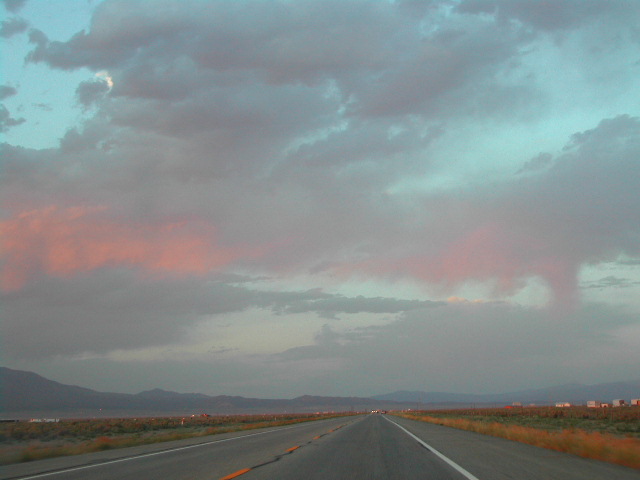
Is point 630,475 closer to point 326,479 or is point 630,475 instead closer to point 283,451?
point 326,479

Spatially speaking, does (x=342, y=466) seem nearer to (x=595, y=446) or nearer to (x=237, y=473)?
(x=237, y=473)

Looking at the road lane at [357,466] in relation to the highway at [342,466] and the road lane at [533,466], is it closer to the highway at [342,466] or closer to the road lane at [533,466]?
the highway at [342,466]

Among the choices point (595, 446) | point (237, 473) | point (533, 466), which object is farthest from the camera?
point (595, 446)

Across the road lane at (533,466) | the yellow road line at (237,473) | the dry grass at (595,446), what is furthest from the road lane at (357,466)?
the dry grass at (595,446)

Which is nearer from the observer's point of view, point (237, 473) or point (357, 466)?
point (237, 473)

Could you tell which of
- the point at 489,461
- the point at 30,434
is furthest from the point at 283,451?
the point at 30,434

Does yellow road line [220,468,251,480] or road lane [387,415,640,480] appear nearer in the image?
yellow road line [220,468,251,480]

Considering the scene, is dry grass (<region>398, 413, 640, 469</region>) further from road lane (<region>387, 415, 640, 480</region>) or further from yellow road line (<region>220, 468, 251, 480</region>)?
yellow road line (<region>220, 468, 251, 480</region>)

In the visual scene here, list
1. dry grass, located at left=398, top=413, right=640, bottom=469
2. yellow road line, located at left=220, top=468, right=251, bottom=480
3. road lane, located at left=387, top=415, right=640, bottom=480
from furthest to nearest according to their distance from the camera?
1. dry grass, located at left=398, top=413, right=640, bottom=469
2. road lane, located at left=387, top=415, right=640, bottom=480
3. yellow road line, located at left=220, top=468, right=251, bottom=480

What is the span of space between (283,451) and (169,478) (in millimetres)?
7060

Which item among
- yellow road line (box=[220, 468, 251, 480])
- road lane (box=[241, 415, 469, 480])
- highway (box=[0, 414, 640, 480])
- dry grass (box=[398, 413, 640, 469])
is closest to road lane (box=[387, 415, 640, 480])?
highway (box=[0, 414, 640, 480])

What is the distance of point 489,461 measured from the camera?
14.1 m

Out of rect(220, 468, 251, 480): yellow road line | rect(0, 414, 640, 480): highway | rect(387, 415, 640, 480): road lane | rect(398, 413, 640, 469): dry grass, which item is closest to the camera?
rect(220, 468, 251, 480): yellow road line

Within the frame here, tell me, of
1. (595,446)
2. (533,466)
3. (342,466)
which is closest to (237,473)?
(342,466)
